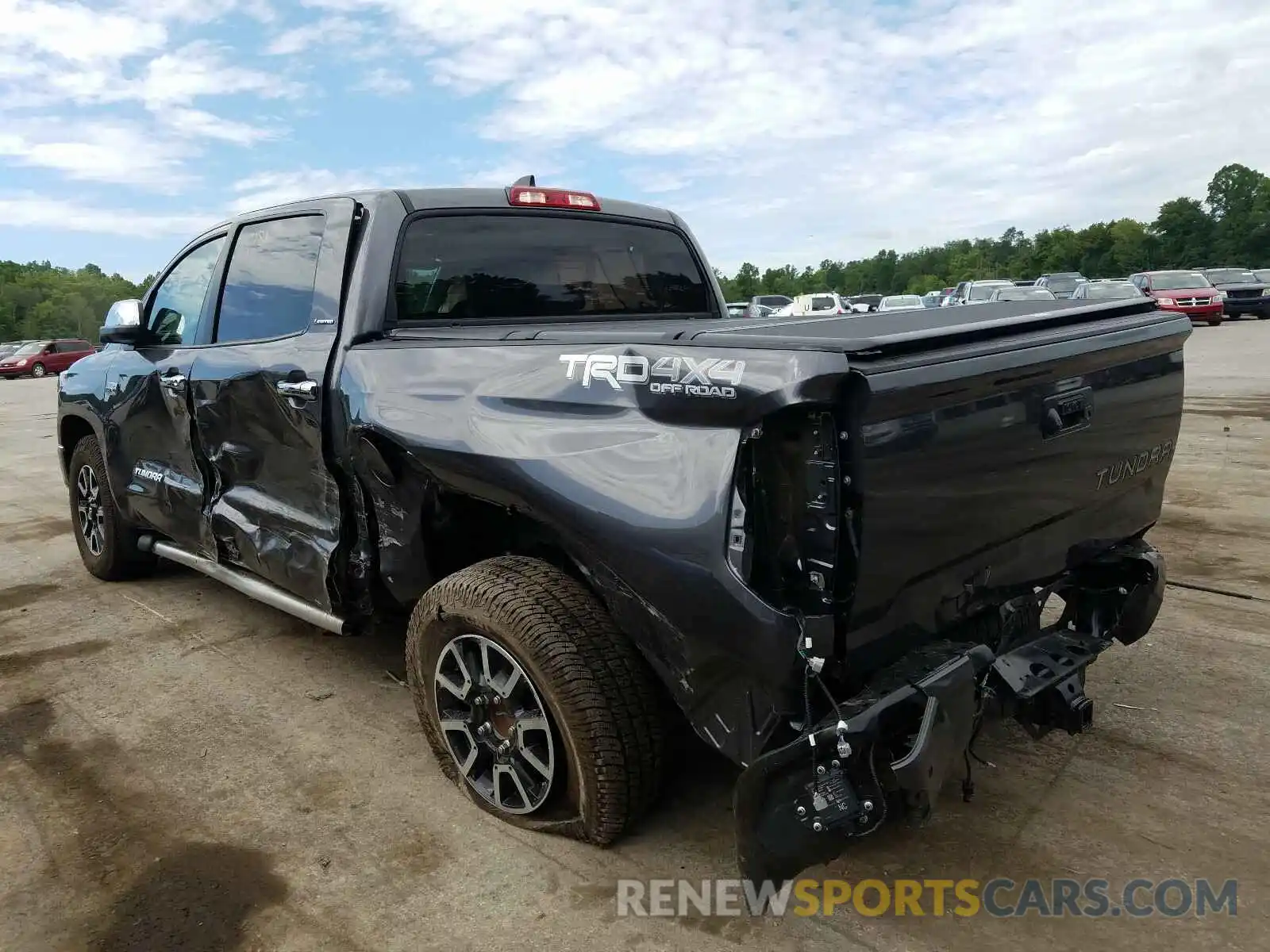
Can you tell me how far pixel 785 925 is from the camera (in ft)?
7.65

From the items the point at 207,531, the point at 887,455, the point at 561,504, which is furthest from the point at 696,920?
the point at 207,531

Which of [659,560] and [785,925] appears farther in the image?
[785,925]

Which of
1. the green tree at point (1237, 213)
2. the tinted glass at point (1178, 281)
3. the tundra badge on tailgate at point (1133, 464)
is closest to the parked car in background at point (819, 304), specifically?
the tinted glass at point (1178, 281)

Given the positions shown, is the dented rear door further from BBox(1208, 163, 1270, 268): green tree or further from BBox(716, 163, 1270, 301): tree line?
BBox(1208, 163, 1270, 268): green tree

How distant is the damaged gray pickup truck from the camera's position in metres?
2.03

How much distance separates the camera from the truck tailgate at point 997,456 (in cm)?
204

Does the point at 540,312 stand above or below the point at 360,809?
above

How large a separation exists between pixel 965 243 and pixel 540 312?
144935 mm

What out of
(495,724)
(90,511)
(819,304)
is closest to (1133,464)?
(495,724)

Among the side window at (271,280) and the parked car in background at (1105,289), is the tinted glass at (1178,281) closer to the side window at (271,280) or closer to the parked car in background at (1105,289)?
the parked car in background at (1105,289)

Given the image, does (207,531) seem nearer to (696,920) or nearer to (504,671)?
(504,671)

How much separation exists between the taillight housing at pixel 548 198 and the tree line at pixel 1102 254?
237 ft

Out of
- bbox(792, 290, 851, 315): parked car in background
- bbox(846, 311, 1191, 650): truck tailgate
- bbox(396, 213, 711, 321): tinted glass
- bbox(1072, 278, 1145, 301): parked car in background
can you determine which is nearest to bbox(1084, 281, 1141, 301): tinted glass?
bbox(1072, 278, 1145, 301): parked car in background

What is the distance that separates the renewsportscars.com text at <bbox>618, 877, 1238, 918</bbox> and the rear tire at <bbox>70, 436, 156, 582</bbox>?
3.91 metres
